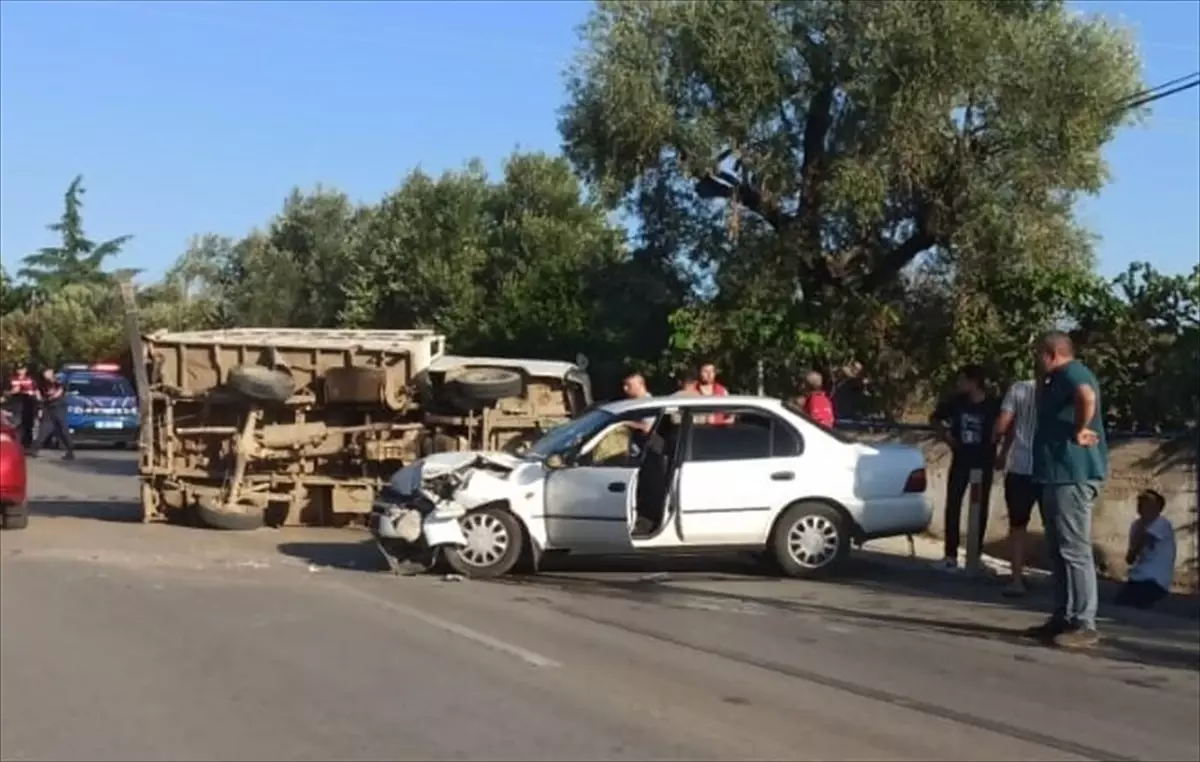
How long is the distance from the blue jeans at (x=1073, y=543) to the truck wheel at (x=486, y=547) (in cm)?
479

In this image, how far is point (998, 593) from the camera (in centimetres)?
1373

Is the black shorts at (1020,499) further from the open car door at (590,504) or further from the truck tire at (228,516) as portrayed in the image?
the truck tire at (228,516)

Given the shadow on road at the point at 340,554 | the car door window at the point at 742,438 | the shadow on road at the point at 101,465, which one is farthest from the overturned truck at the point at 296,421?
the shadow on road at the point at 101,465

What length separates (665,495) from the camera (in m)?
14.5

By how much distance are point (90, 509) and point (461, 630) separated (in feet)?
33.2

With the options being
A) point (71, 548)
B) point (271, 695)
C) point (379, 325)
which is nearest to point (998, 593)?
point (271, 695)

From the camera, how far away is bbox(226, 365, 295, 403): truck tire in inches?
682

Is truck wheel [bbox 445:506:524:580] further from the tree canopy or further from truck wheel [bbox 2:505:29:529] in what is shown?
the tree canopy

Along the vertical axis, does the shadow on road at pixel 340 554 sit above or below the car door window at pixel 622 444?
below

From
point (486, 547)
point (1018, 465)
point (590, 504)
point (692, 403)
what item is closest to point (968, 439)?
point (1018, 465)

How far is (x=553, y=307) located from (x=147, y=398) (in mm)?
14682

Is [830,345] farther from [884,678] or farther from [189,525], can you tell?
[884,678]

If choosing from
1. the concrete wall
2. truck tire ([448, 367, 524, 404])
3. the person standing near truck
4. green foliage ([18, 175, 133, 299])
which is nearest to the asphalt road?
the concrete wall

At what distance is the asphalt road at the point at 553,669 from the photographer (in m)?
8.27
